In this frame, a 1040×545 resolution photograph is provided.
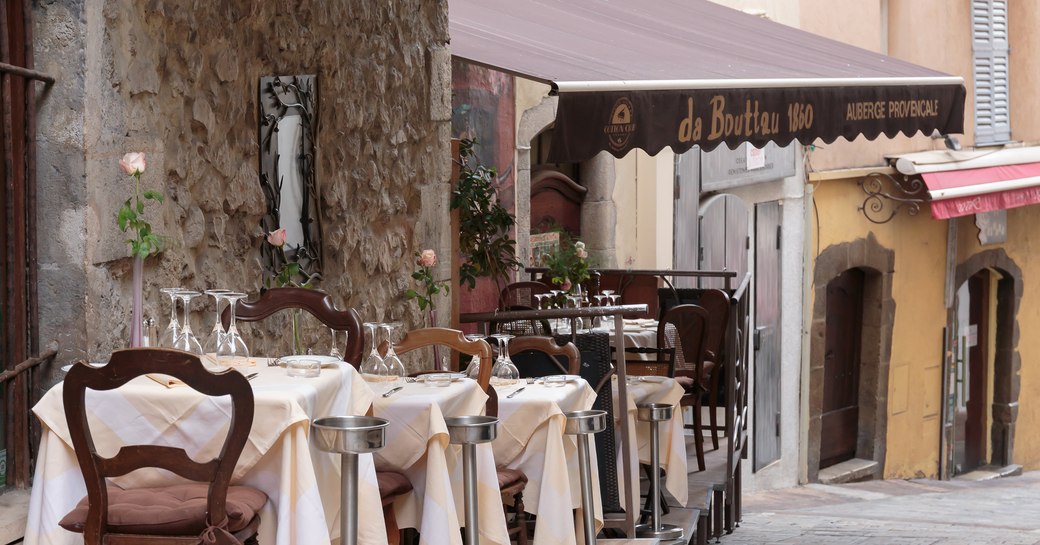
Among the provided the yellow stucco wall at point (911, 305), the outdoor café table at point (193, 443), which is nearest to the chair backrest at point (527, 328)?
the outdoor café table at point (193, 443)

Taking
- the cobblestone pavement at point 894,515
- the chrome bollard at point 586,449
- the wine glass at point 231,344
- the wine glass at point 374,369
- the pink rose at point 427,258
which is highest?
the pink rose at point 427,258

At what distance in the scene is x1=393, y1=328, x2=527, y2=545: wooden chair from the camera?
467 cm

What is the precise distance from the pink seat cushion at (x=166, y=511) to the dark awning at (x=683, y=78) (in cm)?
216

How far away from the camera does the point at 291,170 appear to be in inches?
231

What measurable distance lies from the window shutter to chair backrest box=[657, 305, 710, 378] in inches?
367

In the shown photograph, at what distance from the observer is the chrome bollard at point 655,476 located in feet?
20.0

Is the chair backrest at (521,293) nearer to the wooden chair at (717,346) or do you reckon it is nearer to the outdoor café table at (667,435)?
the wooden chair at (717,346)

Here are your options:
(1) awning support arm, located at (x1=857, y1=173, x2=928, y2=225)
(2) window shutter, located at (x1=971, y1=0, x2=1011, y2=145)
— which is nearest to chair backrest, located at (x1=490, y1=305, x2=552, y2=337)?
(1) awning support arm, located at (x1=857, y1=173, x2=928, y2=225)

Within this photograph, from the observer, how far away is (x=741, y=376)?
25.7 ft

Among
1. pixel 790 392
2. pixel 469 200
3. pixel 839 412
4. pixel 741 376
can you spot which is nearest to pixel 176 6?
pixel 469 200

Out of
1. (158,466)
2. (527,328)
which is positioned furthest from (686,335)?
(158,466)

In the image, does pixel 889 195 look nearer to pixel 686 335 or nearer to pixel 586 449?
pixel 686 335

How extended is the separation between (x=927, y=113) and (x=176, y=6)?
4.31 meters

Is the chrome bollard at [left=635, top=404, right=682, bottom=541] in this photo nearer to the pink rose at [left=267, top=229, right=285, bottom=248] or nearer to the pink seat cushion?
the pink rose at [left=267, top=229, right=285, bottom=248]
